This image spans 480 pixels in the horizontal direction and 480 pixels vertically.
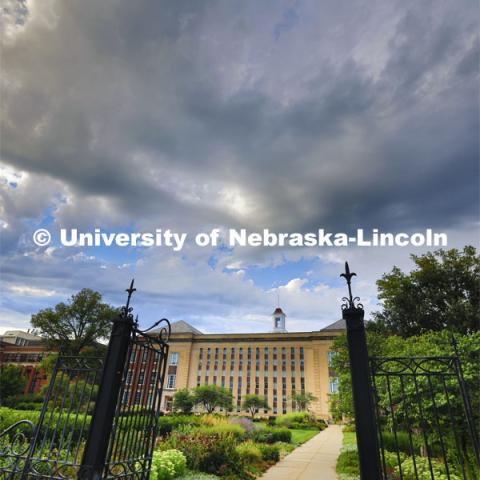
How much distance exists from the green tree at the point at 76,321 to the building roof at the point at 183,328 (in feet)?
113

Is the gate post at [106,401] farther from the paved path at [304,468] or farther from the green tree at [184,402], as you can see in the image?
the green tree at [184,402]

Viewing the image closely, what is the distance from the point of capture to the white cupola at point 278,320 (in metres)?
68.1

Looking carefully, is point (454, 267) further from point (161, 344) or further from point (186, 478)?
point (161, 344)

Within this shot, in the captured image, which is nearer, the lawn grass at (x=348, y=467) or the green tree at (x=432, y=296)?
the lawn grass at (x=348, y=467)

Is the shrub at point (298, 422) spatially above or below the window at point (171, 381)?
below

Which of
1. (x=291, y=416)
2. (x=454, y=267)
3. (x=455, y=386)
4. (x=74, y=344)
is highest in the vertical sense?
(x=454, y=267)

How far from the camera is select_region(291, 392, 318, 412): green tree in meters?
50.7

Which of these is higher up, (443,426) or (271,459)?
(443,426)

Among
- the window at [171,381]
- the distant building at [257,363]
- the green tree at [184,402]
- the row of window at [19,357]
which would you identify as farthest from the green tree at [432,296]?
the row of window at [19,357]

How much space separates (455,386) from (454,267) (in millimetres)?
15866

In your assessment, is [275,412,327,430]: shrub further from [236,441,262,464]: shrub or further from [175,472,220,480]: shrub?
[175,472,220,480]: shrub

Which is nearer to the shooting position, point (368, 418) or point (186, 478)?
point (368, 418)

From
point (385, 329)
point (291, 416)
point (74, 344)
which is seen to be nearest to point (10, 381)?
point (74, 344)

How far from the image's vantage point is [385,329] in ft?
72.8
